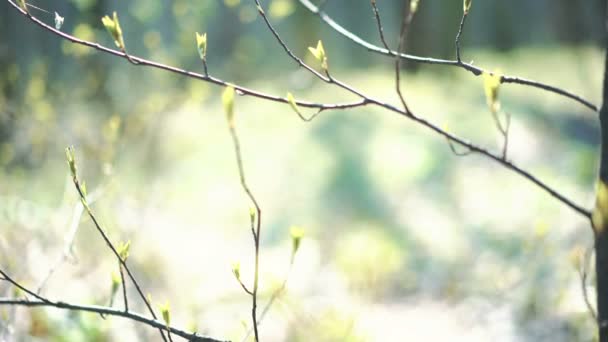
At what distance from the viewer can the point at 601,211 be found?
0.95 meters

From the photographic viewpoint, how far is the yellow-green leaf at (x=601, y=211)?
3.08ft

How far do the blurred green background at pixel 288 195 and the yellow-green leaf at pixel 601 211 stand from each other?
160 cm

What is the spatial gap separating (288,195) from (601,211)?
432 centimetres

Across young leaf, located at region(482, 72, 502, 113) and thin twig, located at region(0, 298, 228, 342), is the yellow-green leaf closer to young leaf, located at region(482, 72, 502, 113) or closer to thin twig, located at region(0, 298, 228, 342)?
young leaf, located at region(482, 72, 502, 113)

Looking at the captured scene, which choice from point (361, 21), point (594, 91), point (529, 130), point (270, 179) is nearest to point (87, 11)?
point (270, 179)

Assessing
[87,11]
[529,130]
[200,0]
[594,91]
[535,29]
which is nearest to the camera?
[200,0]

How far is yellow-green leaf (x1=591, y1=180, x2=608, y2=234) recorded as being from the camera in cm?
94

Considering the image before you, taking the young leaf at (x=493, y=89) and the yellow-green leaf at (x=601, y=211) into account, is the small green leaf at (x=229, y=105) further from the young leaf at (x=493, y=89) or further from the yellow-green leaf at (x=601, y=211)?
the yellow-green leaf at (x=601, y=211)

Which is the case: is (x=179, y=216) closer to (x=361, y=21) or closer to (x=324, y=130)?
(x=324, y=130)

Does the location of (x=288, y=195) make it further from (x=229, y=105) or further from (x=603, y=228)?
(x=229, y=105)

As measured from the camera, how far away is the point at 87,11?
396cm

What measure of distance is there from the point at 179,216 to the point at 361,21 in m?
6.96

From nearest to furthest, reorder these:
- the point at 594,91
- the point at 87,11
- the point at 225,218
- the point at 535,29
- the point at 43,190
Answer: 1. the point at 87,11
2. the point at 225,218
3. the point at 43,190
4. the point at 594,91
5. the point at 535,29

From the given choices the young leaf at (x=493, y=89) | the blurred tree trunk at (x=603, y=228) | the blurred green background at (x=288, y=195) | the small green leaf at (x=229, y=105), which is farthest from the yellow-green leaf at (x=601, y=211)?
the blurred green background at (x=288, y=195)
